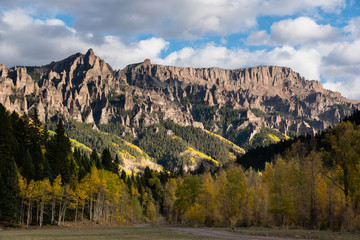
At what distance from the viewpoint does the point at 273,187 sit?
65.6 m

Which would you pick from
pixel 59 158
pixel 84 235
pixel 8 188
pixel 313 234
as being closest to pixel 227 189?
pixel 313 234

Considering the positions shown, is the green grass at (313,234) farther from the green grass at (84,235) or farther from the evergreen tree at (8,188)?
the evergreen tree at (8,188)

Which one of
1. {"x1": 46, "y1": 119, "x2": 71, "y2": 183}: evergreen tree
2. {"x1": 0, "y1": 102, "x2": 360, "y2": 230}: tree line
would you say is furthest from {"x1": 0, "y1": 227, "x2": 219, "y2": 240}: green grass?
{"x1": 46, "y1": 119, "x2": 71, "y2": 183}: evergreen tree

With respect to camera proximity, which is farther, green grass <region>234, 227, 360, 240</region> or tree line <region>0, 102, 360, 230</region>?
tree line <region>0, 102, 360, 230</region>

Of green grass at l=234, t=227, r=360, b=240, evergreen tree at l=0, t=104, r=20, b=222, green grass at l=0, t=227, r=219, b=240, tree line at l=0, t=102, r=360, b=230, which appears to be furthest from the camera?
evergreen tree at l=0, t=104, r=20, b=222

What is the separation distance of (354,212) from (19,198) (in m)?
61.3

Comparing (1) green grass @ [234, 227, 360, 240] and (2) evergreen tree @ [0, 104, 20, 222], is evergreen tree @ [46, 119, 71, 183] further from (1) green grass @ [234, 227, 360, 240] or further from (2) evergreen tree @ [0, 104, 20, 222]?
(1) green grass @ [234, 227, 360, 240]

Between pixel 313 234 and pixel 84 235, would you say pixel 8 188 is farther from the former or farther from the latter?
pixel 313 234

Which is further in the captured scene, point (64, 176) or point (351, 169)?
point (64, 176)

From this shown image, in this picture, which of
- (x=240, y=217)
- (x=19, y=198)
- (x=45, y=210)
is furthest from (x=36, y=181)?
(x=240, y=217)

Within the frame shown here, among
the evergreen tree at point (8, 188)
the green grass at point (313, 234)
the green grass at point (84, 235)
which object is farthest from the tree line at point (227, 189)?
the green grass at point (84, 235)

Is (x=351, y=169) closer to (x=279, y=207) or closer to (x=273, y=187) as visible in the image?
(x=279, y=207)

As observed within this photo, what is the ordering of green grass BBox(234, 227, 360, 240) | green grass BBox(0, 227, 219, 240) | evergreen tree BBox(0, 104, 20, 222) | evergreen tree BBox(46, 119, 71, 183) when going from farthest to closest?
1. evergreen tree BBox(46, 119, 71, 183)
2. evergreen tree BBox(0, 104, 20, 222)
3. green grass BBox(234, 227, 360, 240)
4. green grass BBox(0, 227, 219, 240)

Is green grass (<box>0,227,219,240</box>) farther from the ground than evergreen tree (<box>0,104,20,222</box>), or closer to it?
closer to it
